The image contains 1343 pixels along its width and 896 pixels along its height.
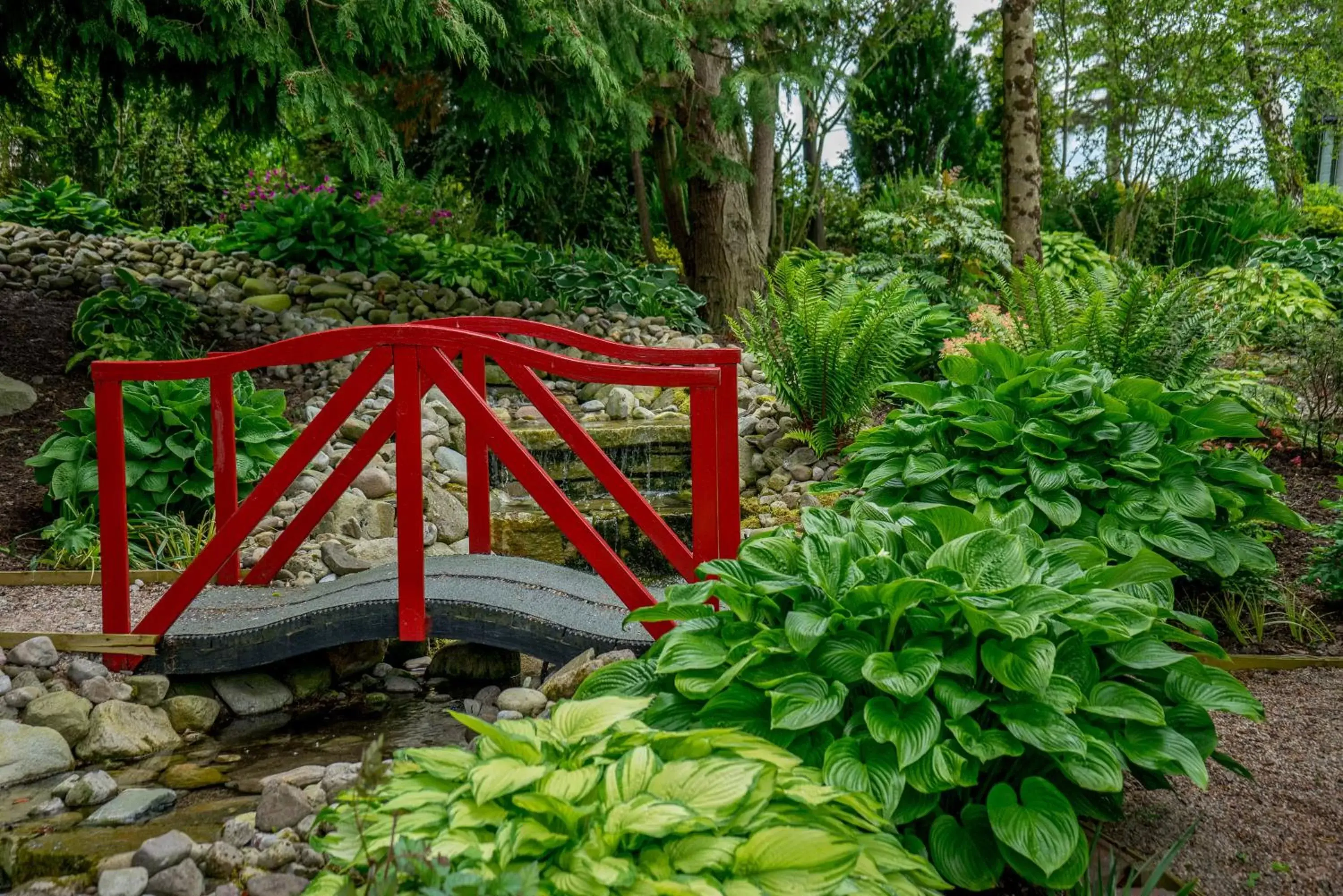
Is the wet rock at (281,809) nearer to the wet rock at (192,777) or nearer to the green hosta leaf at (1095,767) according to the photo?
the wet rock at (192,777)

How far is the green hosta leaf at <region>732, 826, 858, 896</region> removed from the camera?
157 cm

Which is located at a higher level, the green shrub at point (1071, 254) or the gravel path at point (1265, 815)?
the green shrub at point (1071, 254)

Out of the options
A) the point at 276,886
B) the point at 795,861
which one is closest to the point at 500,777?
the point at 795,861

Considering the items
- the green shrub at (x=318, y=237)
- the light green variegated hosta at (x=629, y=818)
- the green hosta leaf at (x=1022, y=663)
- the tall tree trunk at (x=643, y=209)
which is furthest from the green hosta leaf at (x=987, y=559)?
the tall tree trunk at (x=643, y=209)

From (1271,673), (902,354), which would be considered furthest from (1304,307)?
(1271,673)

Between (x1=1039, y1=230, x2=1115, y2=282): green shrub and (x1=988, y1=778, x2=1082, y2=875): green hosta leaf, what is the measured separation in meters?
8.37

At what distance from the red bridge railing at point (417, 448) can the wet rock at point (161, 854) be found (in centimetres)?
110

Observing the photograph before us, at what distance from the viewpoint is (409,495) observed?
3.34 m

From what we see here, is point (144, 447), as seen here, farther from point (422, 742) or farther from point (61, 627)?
point (422, 742)

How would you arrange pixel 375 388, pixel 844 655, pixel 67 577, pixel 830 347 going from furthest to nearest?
pixel 375 388, pixel 830 347, pixel 67 577, pixel 844 655

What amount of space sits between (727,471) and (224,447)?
1.88 m

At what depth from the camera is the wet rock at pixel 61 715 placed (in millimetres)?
3236

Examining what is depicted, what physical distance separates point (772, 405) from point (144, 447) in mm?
3413

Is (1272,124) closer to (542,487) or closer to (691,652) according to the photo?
(542,487)
